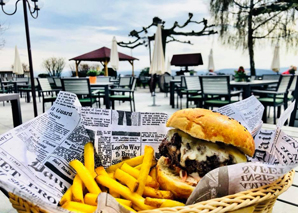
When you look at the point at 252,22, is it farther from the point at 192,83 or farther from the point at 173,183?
the point at 173,183

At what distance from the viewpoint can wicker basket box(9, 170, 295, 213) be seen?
0.60 meters

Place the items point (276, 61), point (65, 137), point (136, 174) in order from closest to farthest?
point (136, 174)
point (65, 137)
point (276, 61)

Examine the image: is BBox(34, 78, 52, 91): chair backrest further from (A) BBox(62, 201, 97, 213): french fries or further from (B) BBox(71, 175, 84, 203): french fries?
(A) BBox(62, 201, 97, 213): french fries

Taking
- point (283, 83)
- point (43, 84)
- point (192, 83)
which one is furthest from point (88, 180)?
point (43, 84)

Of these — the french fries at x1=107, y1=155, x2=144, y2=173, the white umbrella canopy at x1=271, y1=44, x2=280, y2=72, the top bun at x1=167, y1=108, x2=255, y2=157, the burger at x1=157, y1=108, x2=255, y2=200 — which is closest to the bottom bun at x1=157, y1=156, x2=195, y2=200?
the burger at x1=157, y1=108, x2=255, y2=200

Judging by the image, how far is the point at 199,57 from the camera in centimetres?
2492

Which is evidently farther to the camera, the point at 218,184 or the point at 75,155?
the point at 75,155

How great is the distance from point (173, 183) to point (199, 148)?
0.19 meters

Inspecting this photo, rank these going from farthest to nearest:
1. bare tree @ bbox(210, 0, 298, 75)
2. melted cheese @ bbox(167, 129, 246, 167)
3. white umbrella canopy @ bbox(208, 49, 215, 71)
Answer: white umbrella canopy @ bbox(208, 49, 215, 71) < bare tree @ bbox(210, 0, 298, 75) < melted cheese @ bbox(167, 129, 246, 167)

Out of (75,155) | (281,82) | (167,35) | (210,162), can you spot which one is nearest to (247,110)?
(210,162)

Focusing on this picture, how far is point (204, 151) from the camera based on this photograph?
96 centimetres

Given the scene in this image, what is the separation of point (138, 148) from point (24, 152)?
0.57 metres

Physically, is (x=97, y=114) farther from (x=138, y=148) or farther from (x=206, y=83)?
(x=206, y=83)

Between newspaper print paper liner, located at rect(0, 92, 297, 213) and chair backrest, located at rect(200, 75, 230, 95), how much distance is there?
2911 millimetres
